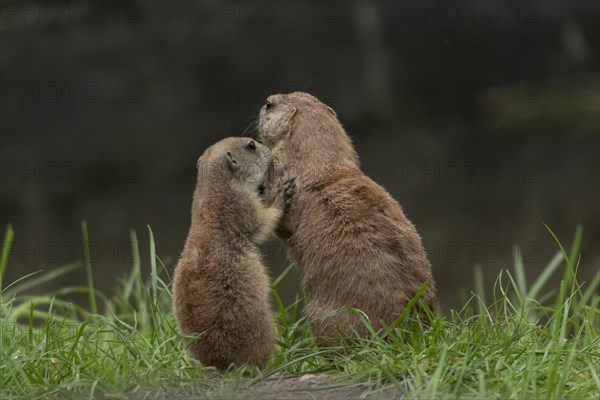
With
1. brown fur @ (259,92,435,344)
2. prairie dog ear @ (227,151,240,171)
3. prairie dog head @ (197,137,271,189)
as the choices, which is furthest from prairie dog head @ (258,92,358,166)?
prairie dog ear @ (227,151,240,171)

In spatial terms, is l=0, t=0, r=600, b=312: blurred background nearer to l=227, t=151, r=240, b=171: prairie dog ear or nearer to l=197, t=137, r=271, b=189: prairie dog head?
l=197, t=137, r=271, b=189: prairie dog head

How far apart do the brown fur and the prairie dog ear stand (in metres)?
0.29

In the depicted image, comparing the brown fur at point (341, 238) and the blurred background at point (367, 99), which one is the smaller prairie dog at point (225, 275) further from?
the blurred background at point (367, 99)

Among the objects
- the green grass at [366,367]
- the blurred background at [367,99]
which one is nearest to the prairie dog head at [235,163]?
the green grass at [366,367]

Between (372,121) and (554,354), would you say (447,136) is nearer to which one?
(372,121)

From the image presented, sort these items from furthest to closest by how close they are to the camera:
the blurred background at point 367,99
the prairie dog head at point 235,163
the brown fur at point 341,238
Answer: the blurred background at point 367,99
the prairie dog head at point 235,163
the brown fur at point 341,238

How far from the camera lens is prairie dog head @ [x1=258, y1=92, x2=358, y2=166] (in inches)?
188

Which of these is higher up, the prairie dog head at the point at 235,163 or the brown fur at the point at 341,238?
the prairie dog head at the point at 235,163

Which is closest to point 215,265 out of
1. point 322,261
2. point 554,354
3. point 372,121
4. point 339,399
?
point 322,261

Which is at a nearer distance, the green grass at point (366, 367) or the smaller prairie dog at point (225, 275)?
the green grass at point (366, 367)

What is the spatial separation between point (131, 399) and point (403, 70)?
203 inches

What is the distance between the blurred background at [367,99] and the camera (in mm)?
8141

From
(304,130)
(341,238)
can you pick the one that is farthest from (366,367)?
(304,130)

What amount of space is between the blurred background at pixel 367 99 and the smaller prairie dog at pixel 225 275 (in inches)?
142
